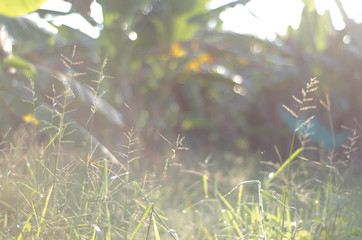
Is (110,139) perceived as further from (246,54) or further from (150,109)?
(246,54)

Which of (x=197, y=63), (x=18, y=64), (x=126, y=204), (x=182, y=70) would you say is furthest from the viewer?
(x=197, y=63)

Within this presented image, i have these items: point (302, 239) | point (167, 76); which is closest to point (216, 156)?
point (167, 76)

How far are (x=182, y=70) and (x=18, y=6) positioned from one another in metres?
1.68

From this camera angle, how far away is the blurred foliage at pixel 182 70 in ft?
8.65

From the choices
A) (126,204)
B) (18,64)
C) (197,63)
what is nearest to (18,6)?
(18,64)

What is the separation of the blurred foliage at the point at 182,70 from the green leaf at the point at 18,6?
0.65 ft

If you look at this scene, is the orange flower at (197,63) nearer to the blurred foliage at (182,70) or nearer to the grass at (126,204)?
→ the blurred foliage at (182,70)

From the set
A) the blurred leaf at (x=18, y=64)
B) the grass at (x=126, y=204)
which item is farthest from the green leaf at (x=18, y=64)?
the grass at (x=126, y=204)

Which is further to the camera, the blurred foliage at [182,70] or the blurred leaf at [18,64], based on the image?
the blurred foliage at [182,70]

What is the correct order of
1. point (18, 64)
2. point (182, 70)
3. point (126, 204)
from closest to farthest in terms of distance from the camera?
point (126, 204) → point (18, 64) → point (182, 70)

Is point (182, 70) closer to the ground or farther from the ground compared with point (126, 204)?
farther from the ground

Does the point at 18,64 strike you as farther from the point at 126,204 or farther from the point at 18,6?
the point at 126,204

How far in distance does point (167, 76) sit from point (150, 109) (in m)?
0.50

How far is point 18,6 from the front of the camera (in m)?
2.02
